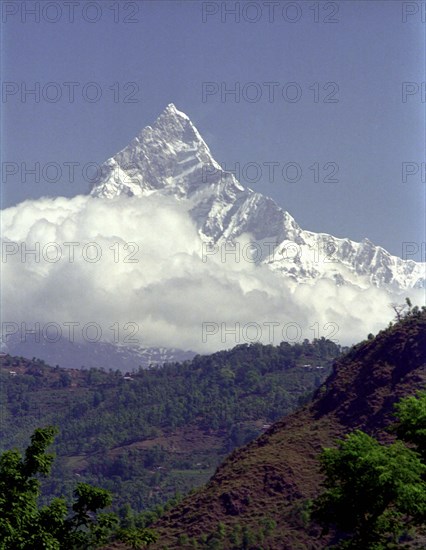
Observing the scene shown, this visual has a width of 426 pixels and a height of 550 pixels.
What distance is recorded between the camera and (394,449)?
233 feet

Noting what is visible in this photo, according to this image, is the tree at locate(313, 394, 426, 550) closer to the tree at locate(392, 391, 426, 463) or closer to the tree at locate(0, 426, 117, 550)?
the tree at locate(392, 391, 426, 463)

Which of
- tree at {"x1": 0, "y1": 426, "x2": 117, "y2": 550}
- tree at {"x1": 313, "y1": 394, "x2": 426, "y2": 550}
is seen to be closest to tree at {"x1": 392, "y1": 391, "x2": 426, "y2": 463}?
tree at {"x1": 313, "y1": 394, "x2": 426, "y2": 550}

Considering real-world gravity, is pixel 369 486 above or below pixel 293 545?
above

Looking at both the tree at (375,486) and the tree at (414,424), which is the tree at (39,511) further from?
the tree at (414,424)

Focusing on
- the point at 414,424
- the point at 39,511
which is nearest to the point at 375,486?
the point at 414,424

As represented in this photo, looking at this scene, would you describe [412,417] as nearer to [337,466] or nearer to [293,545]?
[337,466]

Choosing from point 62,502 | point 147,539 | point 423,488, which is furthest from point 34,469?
point 423,488

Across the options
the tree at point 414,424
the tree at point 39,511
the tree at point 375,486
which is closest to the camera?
the tree at point 39,511

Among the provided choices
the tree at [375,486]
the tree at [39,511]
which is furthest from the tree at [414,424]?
the tree at [39,511]

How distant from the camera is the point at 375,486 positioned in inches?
2707

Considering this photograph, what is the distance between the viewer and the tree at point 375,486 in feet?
224

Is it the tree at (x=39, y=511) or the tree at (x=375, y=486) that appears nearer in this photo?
the tree at (x=39, y=511)

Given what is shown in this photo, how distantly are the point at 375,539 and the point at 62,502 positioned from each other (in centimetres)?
1926

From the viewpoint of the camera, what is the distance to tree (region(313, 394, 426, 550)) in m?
68.1
